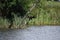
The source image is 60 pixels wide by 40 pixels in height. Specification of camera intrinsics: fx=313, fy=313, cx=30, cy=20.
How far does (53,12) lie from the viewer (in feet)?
140

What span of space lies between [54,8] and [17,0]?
1275 centimetres

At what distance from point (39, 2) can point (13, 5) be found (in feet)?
10.5

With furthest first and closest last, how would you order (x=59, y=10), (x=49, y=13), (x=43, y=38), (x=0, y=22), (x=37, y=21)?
(x=59, y=10), (x=49, y=13), (x=37, y=21), (x=0, y=22), (x=43, y=38)

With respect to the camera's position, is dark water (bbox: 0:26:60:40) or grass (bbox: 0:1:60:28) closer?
dark water (bbox: 0:26:60:40)

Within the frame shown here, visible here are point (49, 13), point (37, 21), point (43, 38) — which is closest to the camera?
point (43, 38)

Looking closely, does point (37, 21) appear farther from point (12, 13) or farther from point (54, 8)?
point (54, 8)

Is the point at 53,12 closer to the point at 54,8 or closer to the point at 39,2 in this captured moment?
the point at 54,8

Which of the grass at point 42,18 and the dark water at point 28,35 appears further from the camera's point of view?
the grass at point 42,18

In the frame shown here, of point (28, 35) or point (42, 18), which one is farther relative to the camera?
point (42, 18)

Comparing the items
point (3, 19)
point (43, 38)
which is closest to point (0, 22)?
point (3, 19)

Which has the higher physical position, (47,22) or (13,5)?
(13,5)

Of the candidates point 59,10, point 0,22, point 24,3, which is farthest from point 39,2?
point 59,10

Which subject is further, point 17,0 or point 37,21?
point 37,21

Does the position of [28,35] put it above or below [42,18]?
above
